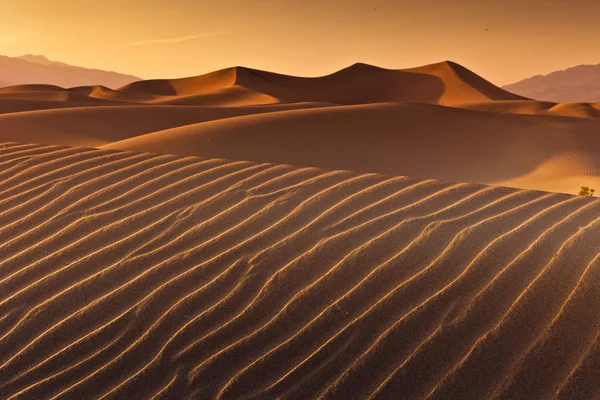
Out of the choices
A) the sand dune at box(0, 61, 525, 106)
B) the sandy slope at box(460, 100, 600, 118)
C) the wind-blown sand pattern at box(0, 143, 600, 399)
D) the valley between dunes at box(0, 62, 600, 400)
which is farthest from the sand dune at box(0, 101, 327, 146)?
the sand dune at box(0, 61, 525, 106)

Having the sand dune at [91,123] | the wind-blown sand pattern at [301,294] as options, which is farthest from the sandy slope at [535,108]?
the wind-blown sand pattern at [301,294]

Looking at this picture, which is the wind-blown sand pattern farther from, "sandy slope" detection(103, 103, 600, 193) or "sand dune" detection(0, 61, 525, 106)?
"sand dune" detection(0, 61, 525, 106)

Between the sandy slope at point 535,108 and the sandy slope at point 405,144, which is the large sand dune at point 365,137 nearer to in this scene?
the sandy slope at point 405,144

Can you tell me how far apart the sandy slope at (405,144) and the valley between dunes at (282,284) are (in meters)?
5.57

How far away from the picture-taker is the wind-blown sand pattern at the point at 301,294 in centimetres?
265

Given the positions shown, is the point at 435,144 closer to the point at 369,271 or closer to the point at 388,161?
the point at 388,161

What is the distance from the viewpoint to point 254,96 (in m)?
60.1

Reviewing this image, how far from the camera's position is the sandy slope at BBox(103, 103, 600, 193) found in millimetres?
11297

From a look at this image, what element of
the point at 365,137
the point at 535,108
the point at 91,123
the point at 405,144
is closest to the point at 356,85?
the point at 535,108

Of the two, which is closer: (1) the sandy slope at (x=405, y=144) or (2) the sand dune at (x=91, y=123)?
(1) the sandy slope at (x=405, y=144)

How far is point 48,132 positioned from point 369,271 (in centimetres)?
1294

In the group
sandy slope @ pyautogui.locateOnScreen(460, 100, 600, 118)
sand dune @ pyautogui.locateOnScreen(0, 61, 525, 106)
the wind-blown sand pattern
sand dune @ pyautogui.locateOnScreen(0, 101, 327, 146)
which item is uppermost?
the wind-blown sand pattern

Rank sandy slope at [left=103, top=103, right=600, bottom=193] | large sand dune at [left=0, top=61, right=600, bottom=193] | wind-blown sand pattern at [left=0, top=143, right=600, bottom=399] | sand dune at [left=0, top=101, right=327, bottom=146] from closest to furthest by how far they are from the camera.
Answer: wind-blown sand pattern at [left=0, top=143, right=600, bottom=399] < sandy slope at [left=103, top=103, right=600, bottom=193] < large sand dune at [left=0, top=61, right=600, bottom=193] < sand dune at [left=0, top=101, right=327, bottom=146]

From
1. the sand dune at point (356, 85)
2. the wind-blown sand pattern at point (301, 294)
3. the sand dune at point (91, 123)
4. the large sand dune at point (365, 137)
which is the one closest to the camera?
the wind-blown sand pattern at point (301, 294)
